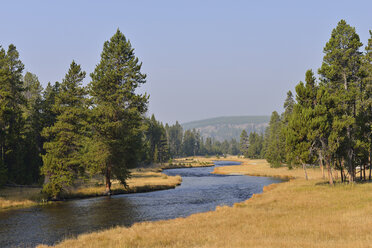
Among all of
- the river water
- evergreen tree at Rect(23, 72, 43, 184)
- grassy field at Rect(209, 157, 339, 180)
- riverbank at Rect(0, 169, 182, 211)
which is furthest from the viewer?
grassy field at Rect(209, 157, 339, 180)

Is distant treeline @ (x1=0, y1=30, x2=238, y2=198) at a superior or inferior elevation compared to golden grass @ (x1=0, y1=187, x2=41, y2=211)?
superior

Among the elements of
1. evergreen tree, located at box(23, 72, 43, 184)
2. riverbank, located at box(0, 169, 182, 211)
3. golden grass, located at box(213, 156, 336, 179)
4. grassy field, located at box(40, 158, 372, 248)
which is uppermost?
evergreen tree, located at box(23, 72, 43, 184)

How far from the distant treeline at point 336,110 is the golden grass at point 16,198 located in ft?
102

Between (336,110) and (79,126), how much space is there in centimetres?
3327

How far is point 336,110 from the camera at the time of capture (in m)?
35.3

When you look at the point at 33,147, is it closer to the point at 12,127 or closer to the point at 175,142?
the point at 12,127

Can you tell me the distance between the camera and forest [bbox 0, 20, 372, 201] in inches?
1355

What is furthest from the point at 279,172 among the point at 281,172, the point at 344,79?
the point at 344,79

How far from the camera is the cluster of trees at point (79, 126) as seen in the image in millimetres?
37938

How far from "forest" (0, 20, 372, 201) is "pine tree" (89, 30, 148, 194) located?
138 millimetres

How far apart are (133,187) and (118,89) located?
630 inches

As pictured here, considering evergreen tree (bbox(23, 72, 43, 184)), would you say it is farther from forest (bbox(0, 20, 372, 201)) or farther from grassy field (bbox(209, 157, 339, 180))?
grassy field (bbox(209, 157, 339, 180))

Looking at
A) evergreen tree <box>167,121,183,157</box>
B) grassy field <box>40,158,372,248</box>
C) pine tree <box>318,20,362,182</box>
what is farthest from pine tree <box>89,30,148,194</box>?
evergreen tree <box>167,121,183,157</box>

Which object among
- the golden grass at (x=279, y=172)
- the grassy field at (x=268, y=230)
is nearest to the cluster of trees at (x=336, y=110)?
the grassy field at (x=268, y=230)
